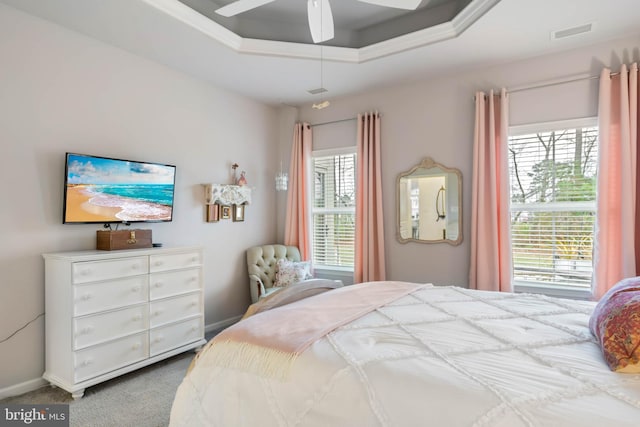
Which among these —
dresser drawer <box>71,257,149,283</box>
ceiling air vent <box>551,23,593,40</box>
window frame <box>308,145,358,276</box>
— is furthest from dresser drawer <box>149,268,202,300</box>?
ceiling air vent <box>551,23,593,40</box>

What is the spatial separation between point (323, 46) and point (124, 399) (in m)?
3.26

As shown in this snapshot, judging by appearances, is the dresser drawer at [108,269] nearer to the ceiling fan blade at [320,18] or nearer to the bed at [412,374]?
the bed at [412,374]

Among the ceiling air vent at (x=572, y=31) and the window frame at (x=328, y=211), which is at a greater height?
the ceiling air vent at (x=572, y=31)

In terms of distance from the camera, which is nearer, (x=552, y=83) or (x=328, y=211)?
(x=552, y=83)

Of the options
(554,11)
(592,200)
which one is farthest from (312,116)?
(592,200)

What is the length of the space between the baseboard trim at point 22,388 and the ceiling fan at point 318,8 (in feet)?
9.42

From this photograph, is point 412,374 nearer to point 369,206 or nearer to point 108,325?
point 108,325

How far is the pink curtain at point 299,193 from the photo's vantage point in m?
4.61

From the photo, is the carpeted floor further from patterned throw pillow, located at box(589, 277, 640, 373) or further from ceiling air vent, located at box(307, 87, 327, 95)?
ceiling air vent, located at box(307, 87, 327, 95)

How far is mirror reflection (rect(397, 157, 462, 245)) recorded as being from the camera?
12.2 ft

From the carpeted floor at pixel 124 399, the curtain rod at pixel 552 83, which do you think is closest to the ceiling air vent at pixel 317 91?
the curtain rod at pixel 552 83

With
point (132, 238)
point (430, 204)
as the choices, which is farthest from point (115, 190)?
point (430, 204)

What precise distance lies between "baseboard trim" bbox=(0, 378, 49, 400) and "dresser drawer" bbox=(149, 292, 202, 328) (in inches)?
32.1

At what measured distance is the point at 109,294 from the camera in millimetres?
2605
